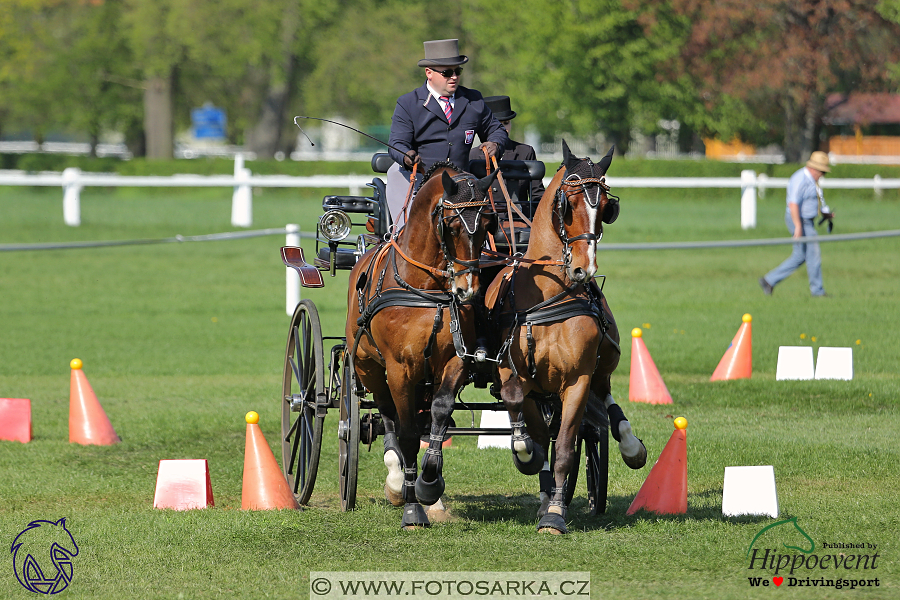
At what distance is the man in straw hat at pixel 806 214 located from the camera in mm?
17766

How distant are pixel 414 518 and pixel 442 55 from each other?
2835 millimetres

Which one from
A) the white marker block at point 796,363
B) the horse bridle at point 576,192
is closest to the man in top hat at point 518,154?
the horse bridle at point 576,192

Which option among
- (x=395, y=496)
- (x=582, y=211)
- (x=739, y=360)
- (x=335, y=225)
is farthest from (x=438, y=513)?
(x=739, y=360)

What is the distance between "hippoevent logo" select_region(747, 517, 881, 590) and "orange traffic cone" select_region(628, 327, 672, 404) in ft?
14.8

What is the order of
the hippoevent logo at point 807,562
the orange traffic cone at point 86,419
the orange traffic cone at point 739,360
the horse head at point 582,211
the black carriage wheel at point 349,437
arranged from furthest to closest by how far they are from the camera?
the orange traffic cone at point 739,360 → the orange traffic cone at point 86,419 → the black carriage wheel at point 349,437 → the horse head at point 582,211 → the hippoevent logo at point 807,562

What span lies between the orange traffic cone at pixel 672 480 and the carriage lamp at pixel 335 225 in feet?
7.80

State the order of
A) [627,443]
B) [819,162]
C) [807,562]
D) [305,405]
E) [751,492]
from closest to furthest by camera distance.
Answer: [807,562], [751,492], [627,443], [305,405], [819,162]

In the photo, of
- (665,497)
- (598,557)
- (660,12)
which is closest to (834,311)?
(665,497)

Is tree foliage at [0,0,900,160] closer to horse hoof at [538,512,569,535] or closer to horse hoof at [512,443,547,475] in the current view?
horse hoof at [512,443,547,475]

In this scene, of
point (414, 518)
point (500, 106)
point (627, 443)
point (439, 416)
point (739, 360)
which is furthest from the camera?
point (739, 360)

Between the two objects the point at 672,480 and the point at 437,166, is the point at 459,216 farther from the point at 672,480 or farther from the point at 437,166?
the point at 672,480

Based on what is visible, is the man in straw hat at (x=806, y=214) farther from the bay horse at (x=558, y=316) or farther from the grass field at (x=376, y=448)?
the bay horse at (x=558, y=316)

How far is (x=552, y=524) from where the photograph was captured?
6625 millimetres

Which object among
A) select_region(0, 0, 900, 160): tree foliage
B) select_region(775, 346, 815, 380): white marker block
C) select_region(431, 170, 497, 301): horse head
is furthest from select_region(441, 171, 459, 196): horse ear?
select_region(0, 0, 900, 160): tree foliage
